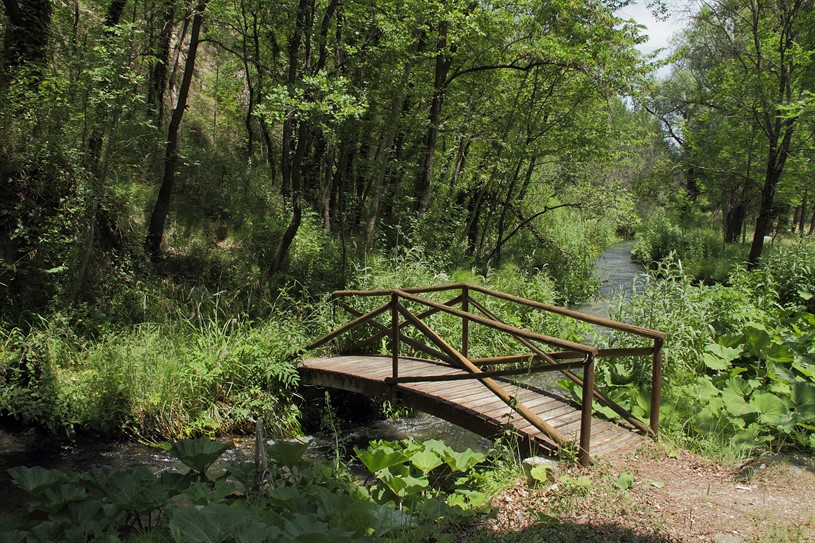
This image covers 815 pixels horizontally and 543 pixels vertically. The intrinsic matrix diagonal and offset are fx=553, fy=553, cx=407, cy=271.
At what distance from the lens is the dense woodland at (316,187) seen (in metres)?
6.75

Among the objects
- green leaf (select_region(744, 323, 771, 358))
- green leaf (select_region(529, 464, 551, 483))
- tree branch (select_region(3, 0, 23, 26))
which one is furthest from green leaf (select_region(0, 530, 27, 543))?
tree branch (select_region(3, 0, 23, 26))

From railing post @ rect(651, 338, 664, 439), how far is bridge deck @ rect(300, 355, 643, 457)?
0.18 m

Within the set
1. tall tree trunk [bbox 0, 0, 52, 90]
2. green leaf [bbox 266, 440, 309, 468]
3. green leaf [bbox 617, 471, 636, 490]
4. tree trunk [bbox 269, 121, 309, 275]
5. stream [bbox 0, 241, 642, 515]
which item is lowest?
stream [bbox 0, 241, 642, 515]

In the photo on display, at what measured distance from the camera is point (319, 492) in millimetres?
3387

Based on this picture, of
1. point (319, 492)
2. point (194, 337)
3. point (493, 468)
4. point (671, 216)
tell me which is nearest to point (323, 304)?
point (194, 337)

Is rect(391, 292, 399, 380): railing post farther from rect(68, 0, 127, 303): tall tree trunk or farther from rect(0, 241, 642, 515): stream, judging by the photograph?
rect(68, 0, 127, 303): tall tree trunk

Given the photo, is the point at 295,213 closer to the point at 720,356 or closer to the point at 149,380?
the point at 149,380

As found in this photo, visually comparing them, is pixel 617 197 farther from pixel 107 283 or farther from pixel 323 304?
pixel 107 283

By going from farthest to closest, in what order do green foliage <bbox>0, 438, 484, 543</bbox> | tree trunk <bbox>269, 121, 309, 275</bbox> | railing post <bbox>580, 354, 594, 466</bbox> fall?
1. tree trunk <bbox>269, 121, 309, 275</bbox>
2. railing post <bbox>580, 354, 594, 466</bbox>
3. green foliage <bbox>0, 438, 484, 543</bbox>

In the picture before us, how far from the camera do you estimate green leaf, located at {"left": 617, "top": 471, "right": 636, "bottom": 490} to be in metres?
3.94

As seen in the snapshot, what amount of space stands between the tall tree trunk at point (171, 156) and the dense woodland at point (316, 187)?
0.16 feet

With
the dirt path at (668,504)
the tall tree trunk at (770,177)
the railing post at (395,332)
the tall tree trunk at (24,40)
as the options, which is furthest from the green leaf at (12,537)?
the tall tree trunk at (770,177)

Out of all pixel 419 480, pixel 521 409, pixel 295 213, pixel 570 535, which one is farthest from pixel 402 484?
pixel 295 213

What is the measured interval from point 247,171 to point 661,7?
11.4m
